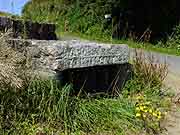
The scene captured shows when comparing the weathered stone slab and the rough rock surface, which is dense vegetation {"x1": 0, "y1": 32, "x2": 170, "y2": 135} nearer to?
the rough rock surface

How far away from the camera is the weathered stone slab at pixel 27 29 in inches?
289

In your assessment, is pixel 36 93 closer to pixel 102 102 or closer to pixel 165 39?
pixel 102 102

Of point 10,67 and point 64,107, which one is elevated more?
point 10,67

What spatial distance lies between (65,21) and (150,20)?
136 inches

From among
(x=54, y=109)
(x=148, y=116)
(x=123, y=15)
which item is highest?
(x=123, y=15)

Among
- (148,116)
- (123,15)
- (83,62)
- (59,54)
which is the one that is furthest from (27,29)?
(123,15)

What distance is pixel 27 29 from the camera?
25.9 feet

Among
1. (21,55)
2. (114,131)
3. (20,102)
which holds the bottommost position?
(114,131)

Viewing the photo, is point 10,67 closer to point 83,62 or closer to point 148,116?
point 83,62

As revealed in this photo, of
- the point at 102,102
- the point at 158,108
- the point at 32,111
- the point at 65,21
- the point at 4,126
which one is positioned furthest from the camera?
the point at 65,21

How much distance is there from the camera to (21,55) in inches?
231

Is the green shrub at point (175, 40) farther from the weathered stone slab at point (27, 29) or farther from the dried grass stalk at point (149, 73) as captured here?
the dried grass stalk at point (149, 73)

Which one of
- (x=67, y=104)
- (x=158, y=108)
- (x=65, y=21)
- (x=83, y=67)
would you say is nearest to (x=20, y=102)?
(x=67, y=104)

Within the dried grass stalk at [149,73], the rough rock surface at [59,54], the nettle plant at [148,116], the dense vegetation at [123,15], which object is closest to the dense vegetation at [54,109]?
→ the nettle plant at [148,116]
